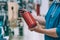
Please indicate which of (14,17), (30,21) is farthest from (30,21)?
(14,17)

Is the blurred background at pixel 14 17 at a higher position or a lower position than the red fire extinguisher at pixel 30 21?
lower

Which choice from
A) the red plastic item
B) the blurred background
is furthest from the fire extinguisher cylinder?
the blurred background

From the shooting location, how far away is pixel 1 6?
6.25 ft

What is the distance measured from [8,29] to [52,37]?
0.73m

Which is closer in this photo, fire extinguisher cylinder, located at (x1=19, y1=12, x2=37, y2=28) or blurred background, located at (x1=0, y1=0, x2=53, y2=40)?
fire extinguisher cylinder, located at (x1=19, y1=12, x2=37, y2=28)

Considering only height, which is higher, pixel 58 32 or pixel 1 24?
pixel 58 32

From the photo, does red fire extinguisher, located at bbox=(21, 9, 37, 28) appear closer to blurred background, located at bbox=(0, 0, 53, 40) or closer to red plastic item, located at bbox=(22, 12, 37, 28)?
red plastic item, located at bbox=(22, 12, 37, 28)

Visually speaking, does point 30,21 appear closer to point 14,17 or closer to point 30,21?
point 30,21

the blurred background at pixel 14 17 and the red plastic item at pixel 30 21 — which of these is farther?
the blurred background at pixel 14 17

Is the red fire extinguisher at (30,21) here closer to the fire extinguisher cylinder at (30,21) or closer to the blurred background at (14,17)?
the fire extinguisher cylinder at (30,21)

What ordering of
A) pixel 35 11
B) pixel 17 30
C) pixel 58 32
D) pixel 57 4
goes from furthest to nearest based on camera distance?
pixel 17 30, pixel 35 11, pixel 57 4, pixel 58 32

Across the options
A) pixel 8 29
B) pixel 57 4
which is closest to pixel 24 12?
pixel 57 4

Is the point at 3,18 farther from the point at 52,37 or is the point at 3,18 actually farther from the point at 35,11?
the point at 52,37

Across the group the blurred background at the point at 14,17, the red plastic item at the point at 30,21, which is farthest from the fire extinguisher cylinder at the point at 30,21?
the blurred background at the point at 14,17
